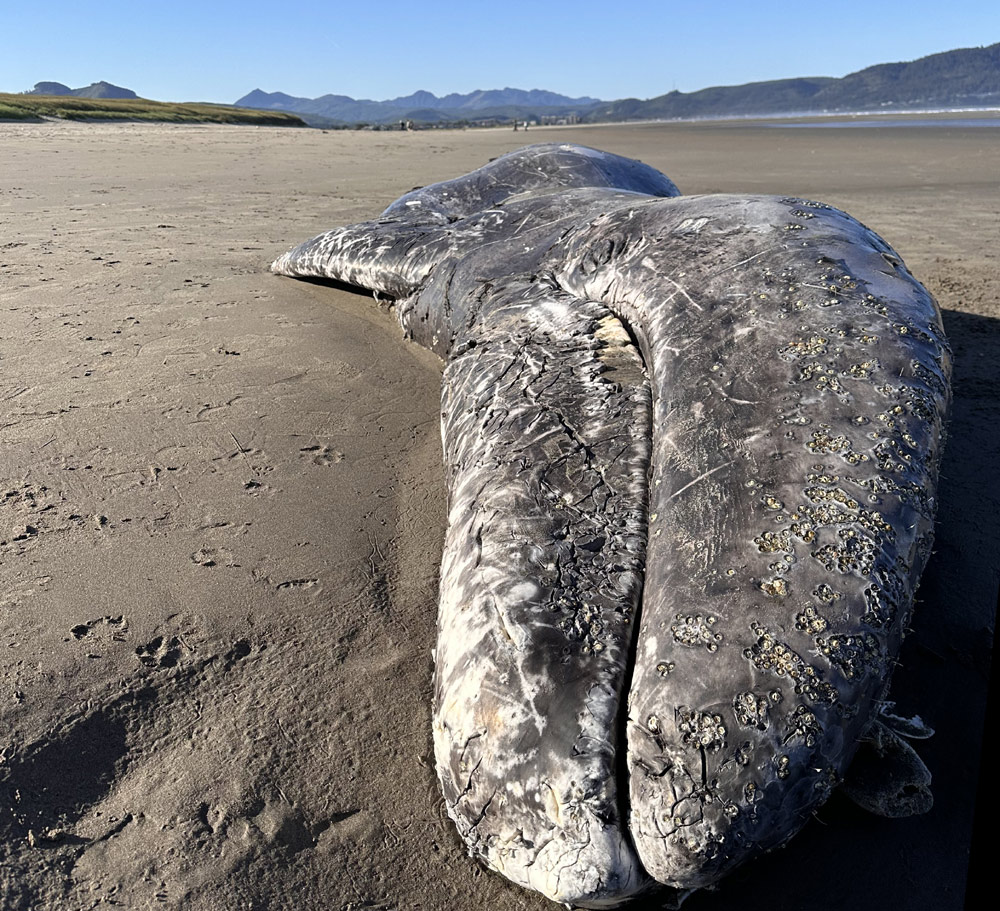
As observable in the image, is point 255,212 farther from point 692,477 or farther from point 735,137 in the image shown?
point 735,137

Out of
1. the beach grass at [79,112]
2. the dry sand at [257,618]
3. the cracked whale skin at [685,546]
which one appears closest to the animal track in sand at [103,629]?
the dry sand at [257,618]

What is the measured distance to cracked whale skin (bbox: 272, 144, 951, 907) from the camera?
1454mm

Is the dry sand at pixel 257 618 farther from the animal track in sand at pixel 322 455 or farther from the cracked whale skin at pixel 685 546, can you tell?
the cracked whale skin at pixel 685 546

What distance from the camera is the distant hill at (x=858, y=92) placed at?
87312 mm

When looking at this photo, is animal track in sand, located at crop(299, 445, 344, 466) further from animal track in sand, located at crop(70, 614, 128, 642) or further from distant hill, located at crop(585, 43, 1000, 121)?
distant hill, located at crop(585, 43, 1000, 121)

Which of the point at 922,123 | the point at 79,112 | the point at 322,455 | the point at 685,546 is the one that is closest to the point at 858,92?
the point at 922,123

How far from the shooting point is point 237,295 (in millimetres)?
4785

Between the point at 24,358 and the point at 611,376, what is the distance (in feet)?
9.44

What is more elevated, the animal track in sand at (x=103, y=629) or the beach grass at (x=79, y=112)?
the beach grass at (x=79, y=112)

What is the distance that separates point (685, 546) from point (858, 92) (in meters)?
126

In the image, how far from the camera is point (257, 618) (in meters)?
2.20

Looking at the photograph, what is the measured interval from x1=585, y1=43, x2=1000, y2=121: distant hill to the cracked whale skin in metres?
86.6

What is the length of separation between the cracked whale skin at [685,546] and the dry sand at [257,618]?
0.25 m

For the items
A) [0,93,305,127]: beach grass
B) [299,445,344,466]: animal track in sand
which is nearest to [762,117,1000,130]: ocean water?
[0,93,305,127]: beach grass
